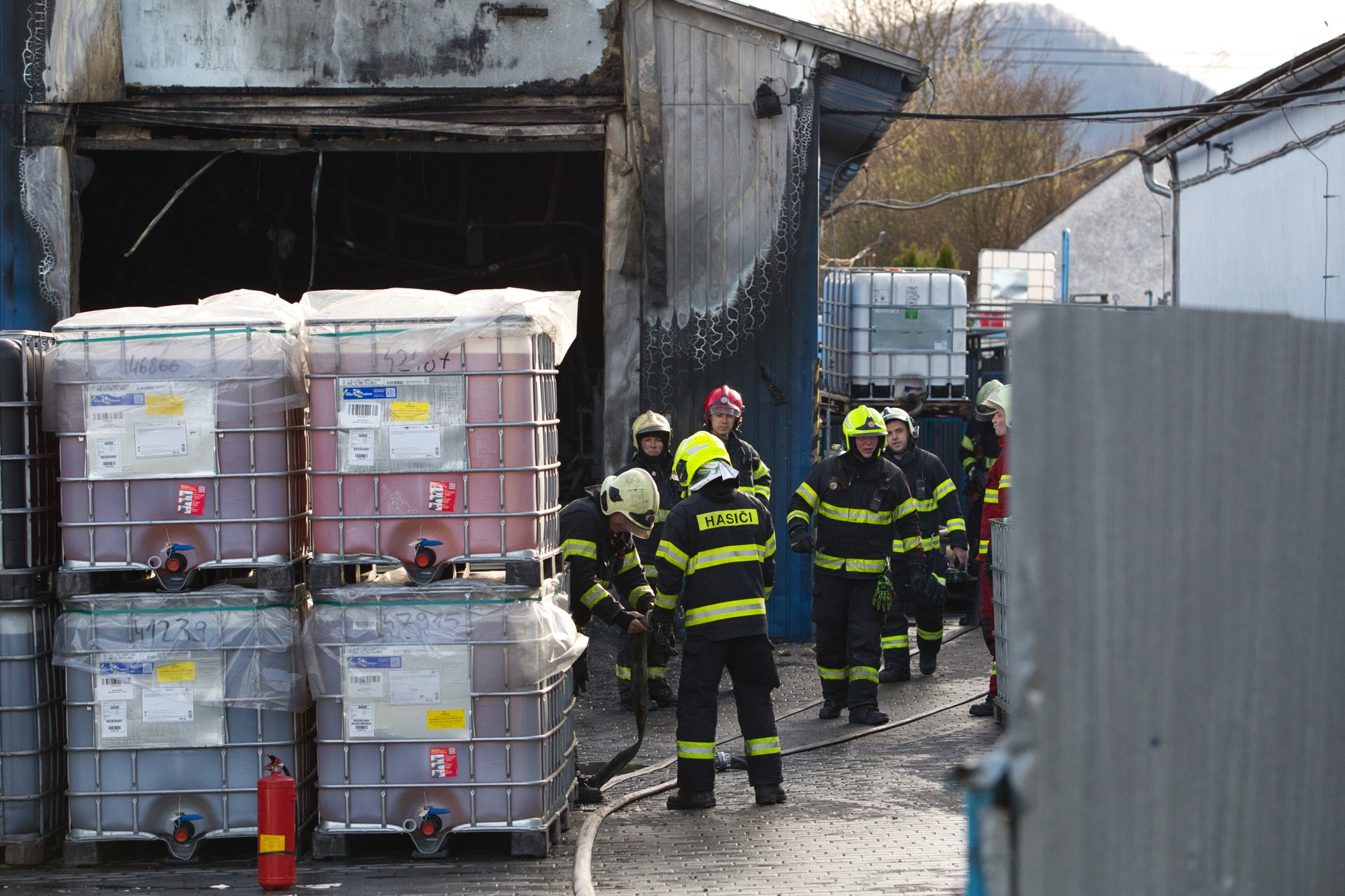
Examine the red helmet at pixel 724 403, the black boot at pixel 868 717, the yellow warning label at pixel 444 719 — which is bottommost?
the black boot at pixel 868 717

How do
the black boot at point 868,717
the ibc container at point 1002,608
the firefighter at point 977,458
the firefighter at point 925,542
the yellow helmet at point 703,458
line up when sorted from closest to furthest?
1. the yellow helmet at point 703,458
2. the ibc container at point 1002,608
3. the black boot at point 868,717
4. the firefighter at point 925,542
5. the firefighter at point 977,458

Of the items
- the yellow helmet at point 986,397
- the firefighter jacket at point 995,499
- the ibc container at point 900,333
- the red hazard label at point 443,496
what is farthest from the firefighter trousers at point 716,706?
the ibc container at point 900,333

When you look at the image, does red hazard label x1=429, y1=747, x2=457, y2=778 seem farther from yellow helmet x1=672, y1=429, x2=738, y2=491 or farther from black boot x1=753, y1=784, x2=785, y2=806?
yellow helmet x1=672, y1=429, x2=738, y2=491

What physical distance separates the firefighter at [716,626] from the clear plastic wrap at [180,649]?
6.67ft

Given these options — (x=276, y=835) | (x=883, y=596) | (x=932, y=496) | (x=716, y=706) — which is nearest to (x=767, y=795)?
(x=716, y=706)

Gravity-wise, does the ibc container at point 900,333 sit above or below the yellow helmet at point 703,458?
above

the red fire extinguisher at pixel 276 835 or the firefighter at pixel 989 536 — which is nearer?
the red fire extinguisher at pixel 276 835

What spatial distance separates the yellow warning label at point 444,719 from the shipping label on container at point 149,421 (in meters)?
1.49

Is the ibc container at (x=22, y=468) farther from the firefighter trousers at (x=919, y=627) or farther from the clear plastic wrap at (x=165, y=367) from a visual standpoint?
the firefighter trousers at (x=919, y=627)

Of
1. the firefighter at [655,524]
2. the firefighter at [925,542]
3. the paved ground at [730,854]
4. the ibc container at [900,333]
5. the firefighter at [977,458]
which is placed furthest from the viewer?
the ibc container at [900,333]

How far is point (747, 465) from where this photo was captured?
31.9ft

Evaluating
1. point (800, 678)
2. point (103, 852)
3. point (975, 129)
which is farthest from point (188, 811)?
point (975, 129)

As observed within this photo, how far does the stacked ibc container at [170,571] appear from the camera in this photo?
571cm

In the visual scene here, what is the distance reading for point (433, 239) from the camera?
15273mm
